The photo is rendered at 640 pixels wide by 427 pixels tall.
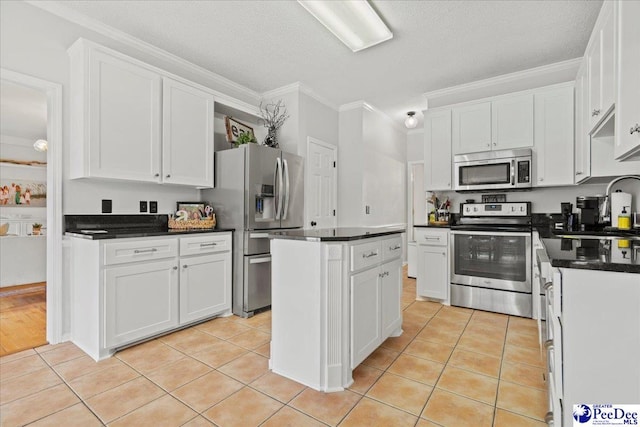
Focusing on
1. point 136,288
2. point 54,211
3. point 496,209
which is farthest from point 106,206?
point 496,209

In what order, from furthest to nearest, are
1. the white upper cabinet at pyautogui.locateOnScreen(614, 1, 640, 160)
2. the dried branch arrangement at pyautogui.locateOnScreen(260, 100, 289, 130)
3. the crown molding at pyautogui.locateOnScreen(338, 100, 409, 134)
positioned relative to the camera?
1. the crown molding at pyautogui.locateOnScreen(338, 100, 409, 134)
2. the dried branch arrangement at pyautogui.locateOnScreen(260, 100, 289, 130)
3. the white upper cabinet at pyautogui.locateOnScreen(614, 1, 640, 160)

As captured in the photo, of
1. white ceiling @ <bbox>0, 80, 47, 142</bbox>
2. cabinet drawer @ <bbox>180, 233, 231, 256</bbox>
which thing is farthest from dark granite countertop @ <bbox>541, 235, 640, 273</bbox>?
white ceiling @ <bbox>0, 80, 47, 142</bbox>

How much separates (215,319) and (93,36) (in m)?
2.81

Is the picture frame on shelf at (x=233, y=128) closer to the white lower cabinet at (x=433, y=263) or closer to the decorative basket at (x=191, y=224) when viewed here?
the decorative basket at (x=191, y=224)

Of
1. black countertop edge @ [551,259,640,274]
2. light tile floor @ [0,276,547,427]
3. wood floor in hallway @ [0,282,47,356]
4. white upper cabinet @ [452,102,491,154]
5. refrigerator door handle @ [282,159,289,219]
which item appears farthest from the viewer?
white upper cabinet @ [452,102,491,154]

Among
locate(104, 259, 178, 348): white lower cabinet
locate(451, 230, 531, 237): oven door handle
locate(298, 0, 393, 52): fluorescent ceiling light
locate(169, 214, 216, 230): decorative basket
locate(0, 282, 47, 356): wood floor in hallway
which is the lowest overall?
locate(0, 282, 47, 356): wood floor in hallway

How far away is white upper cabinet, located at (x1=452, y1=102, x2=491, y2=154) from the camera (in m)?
3.71

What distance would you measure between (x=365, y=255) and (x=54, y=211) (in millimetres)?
2518

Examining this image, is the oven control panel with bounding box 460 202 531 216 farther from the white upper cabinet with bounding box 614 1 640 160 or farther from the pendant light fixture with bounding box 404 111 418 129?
the white upper cabinet with bounding box 614 1 640 160

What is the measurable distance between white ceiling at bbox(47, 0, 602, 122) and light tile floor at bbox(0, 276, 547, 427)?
2720mm

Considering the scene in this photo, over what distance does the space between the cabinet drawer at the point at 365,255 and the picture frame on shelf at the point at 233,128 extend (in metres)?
2.40

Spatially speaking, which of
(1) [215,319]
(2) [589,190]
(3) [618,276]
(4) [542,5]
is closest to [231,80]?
(1) [215,319]

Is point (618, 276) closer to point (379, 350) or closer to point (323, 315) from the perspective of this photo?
point (323, 315)

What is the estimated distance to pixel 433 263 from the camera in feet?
12.2
